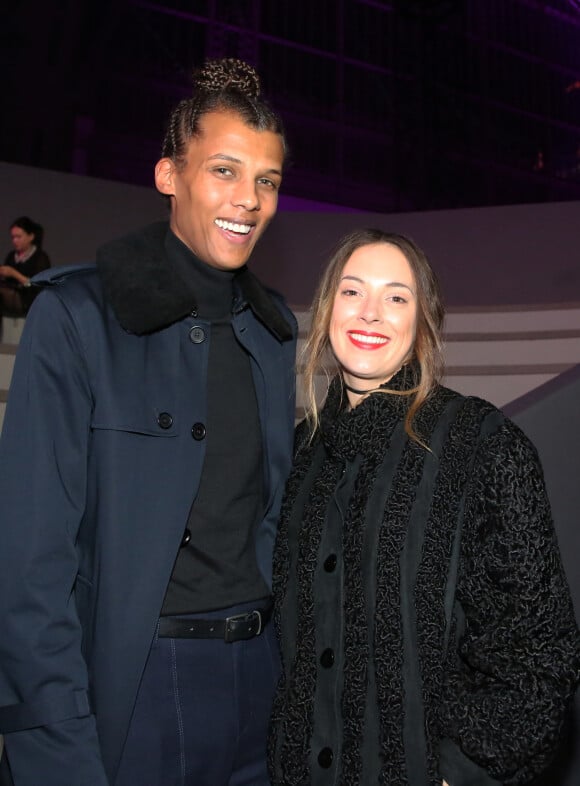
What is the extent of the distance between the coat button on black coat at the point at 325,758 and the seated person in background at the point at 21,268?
14.7 ft

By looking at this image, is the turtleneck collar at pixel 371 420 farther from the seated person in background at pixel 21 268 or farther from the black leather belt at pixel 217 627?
the seated person in background at pixel 21 268

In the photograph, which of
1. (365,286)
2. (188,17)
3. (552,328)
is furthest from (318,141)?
(365,286)

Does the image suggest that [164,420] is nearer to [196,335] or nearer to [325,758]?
[196,335]

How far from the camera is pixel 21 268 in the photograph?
5.58 metres

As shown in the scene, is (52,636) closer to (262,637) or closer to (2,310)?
(262,637)

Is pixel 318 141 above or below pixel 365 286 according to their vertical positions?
above

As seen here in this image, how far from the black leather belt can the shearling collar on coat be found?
50cm

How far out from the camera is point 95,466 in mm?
1401

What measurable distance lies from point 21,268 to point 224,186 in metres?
4.33

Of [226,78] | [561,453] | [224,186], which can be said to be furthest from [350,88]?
[224,186]

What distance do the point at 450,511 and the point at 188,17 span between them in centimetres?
878

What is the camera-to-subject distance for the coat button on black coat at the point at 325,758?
1428 millimetres

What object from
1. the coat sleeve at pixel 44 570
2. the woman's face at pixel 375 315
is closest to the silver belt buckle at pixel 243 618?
the coat sleeve at pixel 44 570

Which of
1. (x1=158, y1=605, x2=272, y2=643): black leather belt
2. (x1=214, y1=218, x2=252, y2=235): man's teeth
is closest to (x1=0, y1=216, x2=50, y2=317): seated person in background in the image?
(x1=214, y1=218, x2=252, y2=235): man's teeth
